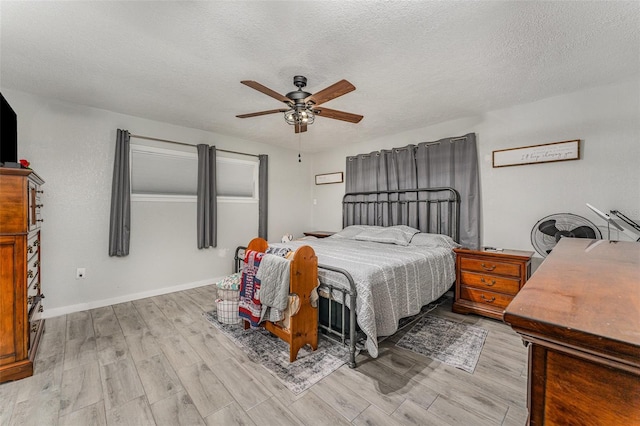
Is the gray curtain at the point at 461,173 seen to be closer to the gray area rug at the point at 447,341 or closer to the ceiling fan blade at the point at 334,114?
the gray area rug at the point at 447,341

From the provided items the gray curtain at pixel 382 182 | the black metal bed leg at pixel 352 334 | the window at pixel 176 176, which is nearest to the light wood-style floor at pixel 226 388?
the black metal bed leg at pixel 352 334

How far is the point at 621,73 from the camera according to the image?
7.95ft

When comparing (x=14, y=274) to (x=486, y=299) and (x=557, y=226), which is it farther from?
(x=557, y=226)

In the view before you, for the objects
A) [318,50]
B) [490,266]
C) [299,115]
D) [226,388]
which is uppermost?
[318,50]

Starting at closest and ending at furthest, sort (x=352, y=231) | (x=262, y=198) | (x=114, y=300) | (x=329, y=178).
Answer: (x=114, y=300) → (x=352, y=231) → (x=262, y=198) → (x=329, y=178)

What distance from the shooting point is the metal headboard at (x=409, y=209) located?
366 centimetres

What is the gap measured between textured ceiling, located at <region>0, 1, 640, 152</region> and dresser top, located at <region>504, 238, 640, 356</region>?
66.5 inches

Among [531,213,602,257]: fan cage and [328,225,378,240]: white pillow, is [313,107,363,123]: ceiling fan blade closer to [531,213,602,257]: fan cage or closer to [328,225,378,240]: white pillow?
[328,225,378,240]: white pillow

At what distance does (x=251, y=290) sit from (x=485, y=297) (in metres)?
2.54

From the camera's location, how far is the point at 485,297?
9.70ft

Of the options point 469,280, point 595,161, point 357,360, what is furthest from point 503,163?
point 357,360

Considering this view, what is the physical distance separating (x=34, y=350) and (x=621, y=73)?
18.3 feet

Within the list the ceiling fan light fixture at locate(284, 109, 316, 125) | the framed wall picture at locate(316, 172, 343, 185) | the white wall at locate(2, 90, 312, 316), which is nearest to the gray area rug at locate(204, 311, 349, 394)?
the white wall at locate(2, 90, 312, 316)

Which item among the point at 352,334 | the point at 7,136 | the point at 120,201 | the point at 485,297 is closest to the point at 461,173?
the point at 485,297
